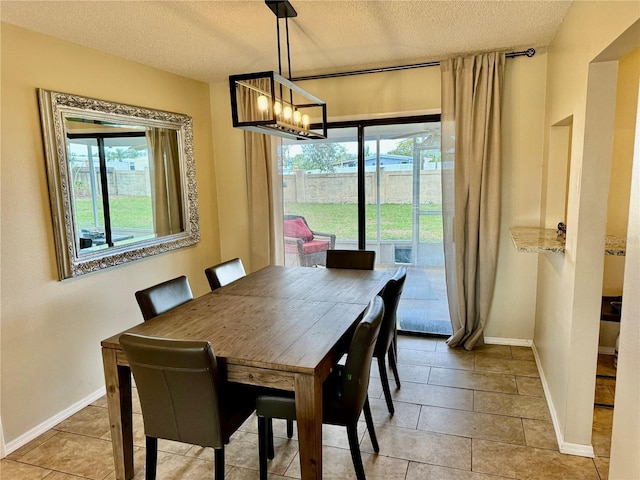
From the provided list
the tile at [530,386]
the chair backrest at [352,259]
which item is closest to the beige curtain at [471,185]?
the tile at [530,386]

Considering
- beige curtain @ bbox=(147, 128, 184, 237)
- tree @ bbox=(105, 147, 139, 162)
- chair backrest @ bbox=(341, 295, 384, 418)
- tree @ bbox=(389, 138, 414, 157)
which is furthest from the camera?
tree @ bbox=(389, 138, 414, 157)

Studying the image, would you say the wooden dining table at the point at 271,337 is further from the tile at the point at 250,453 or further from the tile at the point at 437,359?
the tile at the point at 437,359

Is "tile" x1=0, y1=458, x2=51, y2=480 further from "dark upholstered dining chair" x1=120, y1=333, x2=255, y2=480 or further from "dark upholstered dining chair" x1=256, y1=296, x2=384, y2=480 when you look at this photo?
"dark upholstered dining chair" x1=256, y1=296, x2=384, y2=480

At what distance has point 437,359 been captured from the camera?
362cm

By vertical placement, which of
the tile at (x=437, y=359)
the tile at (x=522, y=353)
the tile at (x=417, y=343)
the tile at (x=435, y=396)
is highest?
the tile at (x=522, y=353)

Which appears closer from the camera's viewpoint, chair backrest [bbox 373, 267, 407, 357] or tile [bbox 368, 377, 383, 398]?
chair backrest [bbox 373, 267, 407, 357]

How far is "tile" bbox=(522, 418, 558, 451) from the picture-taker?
8.09 feet

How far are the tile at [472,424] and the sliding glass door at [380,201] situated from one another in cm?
136

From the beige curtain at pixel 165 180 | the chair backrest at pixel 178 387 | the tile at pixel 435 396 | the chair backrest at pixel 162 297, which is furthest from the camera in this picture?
the beige curtain at pixel 165 180

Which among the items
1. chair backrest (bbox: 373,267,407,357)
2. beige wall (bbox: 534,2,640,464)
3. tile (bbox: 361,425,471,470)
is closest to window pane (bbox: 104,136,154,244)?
chair backrest (bbox: 373,267,407,357)

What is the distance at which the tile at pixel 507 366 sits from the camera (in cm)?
334

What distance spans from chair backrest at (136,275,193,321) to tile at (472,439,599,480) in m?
1.97

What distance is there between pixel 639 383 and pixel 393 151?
298cm

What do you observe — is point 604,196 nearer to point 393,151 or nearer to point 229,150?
point 393,151
